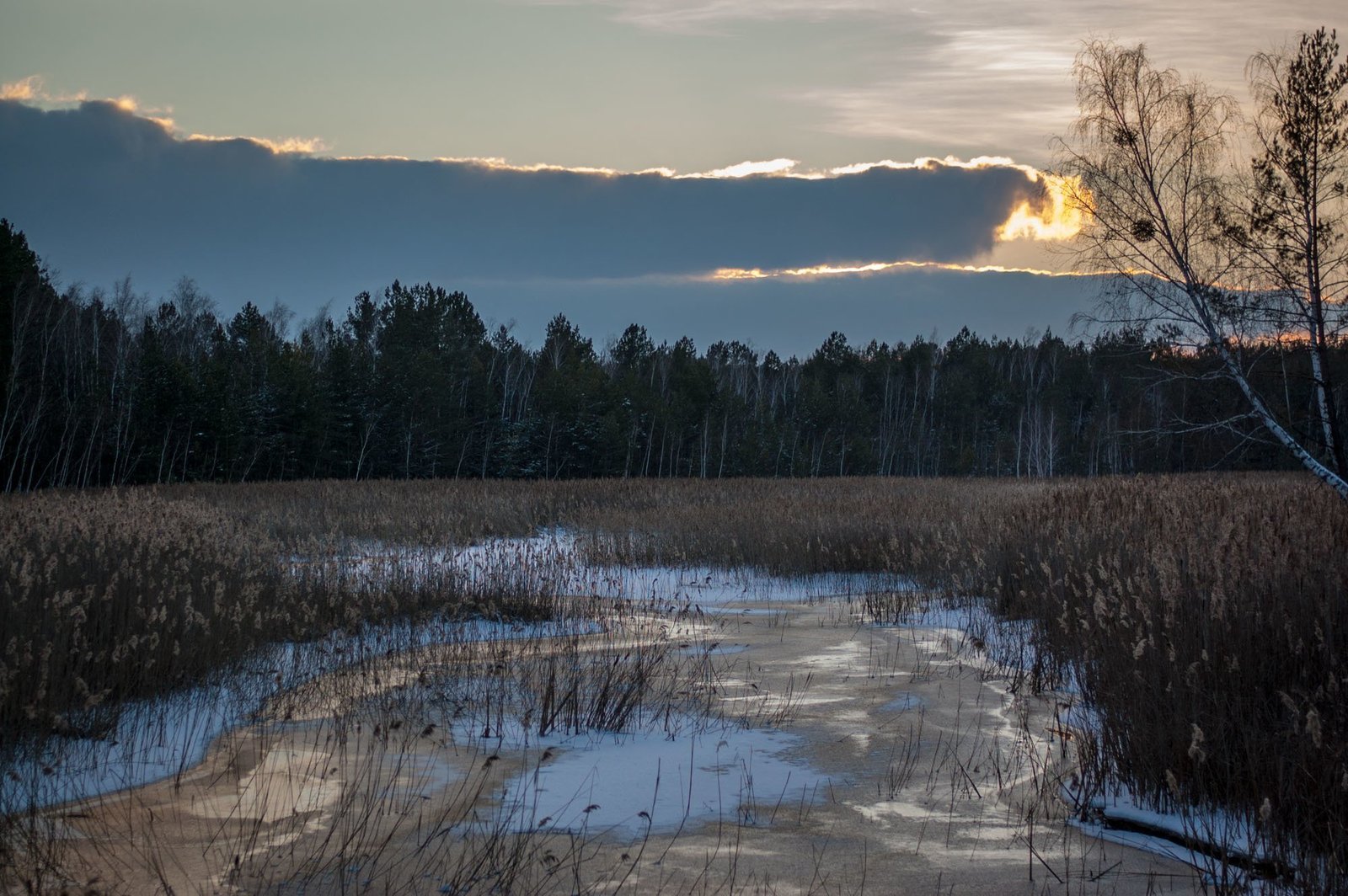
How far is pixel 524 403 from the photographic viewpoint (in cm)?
6178

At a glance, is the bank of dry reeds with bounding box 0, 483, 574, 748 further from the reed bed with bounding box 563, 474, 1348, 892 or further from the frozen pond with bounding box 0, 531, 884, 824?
the reed bed with bounding box 563, 474, 1348, 892

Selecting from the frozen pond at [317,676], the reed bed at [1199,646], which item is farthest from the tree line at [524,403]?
the frozen pond at [317,676]

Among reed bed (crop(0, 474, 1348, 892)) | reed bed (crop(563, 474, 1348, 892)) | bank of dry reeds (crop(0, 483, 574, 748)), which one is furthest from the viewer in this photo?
bank of dry reeds (crop(0, 483, 574, 748))

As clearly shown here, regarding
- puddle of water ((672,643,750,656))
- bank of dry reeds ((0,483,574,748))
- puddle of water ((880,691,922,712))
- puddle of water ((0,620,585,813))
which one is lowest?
puddle of water ((672,643,750,656))

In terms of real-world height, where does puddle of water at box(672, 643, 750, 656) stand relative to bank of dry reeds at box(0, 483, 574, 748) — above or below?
below

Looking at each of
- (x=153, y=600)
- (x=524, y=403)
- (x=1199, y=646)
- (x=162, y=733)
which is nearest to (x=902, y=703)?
(x=1199, y=646)

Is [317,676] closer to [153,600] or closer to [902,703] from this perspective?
[153,600]

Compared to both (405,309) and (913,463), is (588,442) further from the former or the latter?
(913,463)

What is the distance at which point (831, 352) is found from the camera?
323 ft

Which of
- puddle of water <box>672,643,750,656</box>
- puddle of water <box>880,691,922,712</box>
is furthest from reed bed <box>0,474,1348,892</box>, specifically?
puddle of water <box>880,691,922,712</box>

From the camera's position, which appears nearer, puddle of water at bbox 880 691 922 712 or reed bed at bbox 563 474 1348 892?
reed bed at bbox 563 474 1348 892

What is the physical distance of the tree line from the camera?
3559 centimetres

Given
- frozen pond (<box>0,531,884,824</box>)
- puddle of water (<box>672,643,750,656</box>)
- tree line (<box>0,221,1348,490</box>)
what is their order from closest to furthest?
1. frozen pond (<box>0,531,884,824</box>)
2. puddle of water (<box>672,643,750,656</box>)
3. tree line (<box>0,221,1348,490</box>)

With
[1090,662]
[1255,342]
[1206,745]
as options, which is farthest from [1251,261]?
[1206,745]
